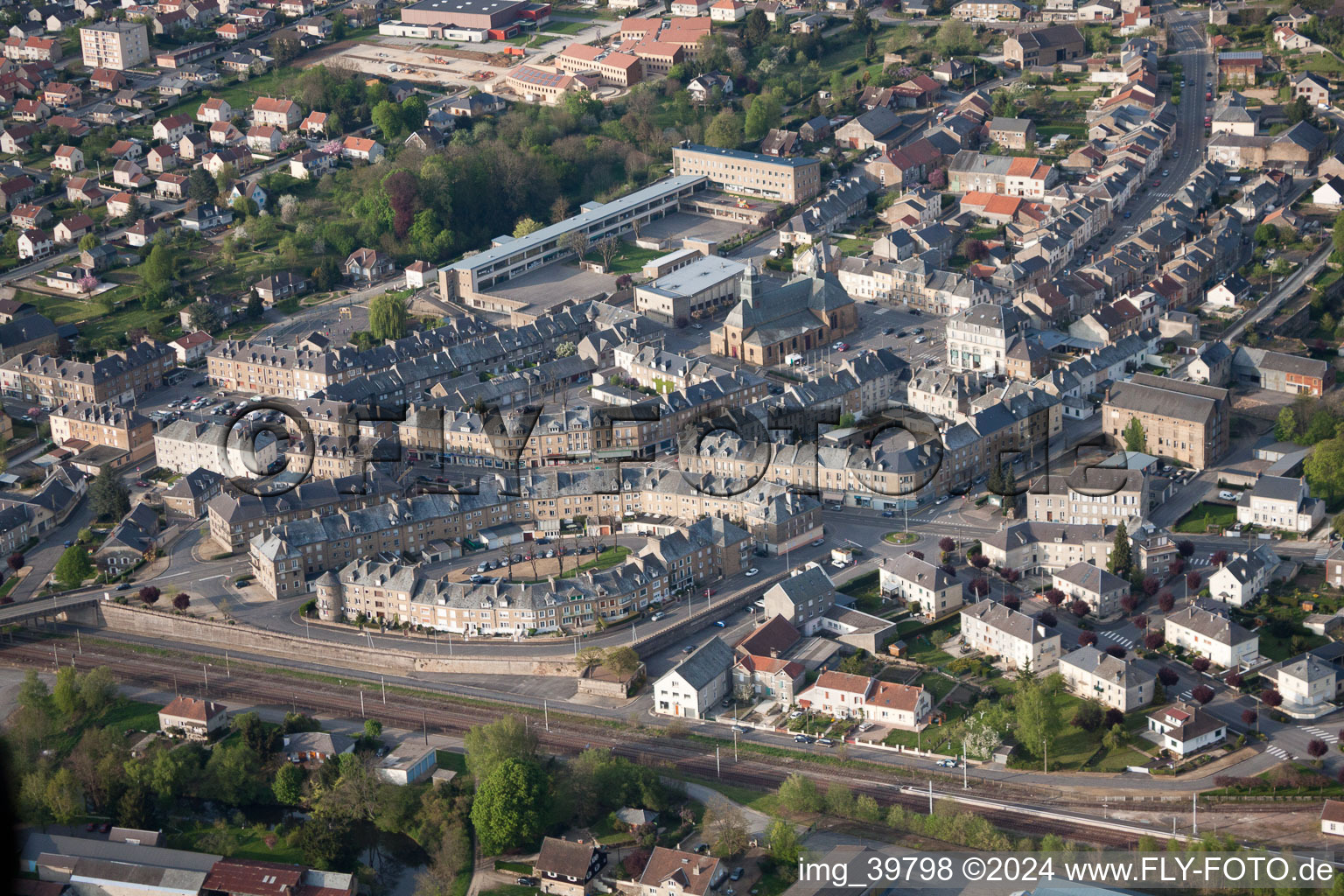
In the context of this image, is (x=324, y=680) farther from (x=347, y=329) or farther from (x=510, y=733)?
(x=347, y=329)

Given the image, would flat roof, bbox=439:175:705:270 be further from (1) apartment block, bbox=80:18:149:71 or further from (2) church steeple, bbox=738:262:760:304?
(1) apartment block, bbox=80:18:149:71

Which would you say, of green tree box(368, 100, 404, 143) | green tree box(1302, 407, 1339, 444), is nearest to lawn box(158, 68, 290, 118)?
green tree box(368, 100, 404, 143)

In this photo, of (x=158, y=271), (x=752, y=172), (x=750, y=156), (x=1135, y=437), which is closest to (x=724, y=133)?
(x=750, y=156)

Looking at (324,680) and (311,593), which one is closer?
(324,680)

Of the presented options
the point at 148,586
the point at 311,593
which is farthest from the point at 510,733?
the point at 148,586

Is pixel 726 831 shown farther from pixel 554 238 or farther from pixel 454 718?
pixel 554 238

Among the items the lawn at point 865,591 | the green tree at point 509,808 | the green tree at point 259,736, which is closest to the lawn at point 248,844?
the green tree at point 259,736

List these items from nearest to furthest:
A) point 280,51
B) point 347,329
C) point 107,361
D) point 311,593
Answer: point 311,593 → point 107,361 → point 347,329 → point 280,51
